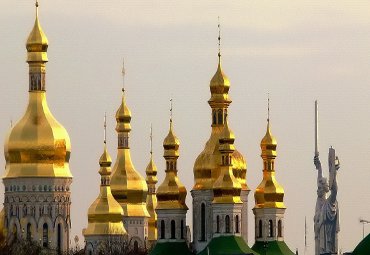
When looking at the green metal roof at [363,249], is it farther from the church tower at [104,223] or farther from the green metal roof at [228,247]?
the church tower at [104,223]

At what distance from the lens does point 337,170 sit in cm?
10181

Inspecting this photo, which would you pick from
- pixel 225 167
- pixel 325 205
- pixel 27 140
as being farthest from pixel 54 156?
pixel 225 167

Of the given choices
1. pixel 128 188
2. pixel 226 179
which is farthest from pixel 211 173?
pixel 128 188

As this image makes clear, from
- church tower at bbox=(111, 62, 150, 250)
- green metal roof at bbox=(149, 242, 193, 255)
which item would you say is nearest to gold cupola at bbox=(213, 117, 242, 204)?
green metal roof at bbox=(149, 242, 193, 255)

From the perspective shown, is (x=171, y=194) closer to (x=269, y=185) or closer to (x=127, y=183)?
(x=269, y=185)

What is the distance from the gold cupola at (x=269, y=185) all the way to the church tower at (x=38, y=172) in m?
12.7

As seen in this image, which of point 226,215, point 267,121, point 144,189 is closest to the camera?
point 226,215

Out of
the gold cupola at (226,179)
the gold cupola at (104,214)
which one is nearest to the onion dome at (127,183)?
the gold cupola at (104,214)

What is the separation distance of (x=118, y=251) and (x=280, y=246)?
45.7 ft

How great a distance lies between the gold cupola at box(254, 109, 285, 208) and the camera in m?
92.4

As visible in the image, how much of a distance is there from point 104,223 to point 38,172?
311cm

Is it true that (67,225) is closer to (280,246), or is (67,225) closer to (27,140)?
(27,140)

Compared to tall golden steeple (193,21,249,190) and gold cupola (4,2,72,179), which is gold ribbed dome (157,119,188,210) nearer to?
tall golden steeple (193,21,249,190)

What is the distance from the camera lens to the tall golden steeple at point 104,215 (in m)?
106
